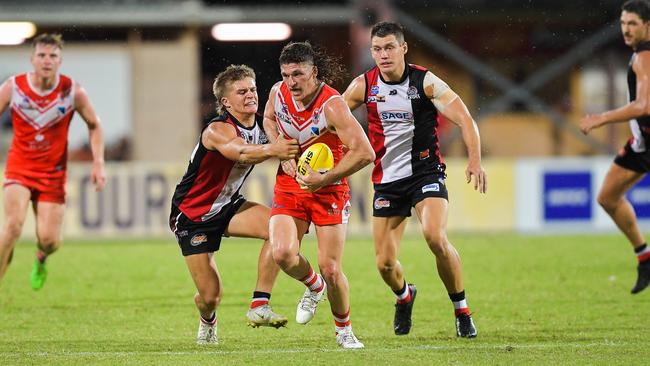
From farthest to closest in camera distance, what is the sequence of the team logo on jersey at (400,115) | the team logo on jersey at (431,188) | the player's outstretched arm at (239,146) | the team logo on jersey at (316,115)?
the team logo on jersey at (400,115) → the team logo on jersey at (431,188) → the team logo on jersey at (316,115) → the player's outstretched arm at (239,146)

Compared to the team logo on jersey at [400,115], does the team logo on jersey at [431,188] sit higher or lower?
lower

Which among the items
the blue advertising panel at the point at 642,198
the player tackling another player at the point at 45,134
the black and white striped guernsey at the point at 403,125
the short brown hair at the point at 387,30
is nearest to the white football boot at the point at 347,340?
the black and white striped guernsey at the point at 403,125

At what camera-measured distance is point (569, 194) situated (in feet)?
58.4

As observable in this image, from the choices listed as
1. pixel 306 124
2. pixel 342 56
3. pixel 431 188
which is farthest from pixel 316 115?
pixel 342 56

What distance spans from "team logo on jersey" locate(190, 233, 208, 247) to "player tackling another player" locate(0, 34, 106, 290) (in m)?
2.52

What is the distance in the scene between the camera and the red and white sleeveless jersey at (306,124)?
7.73m

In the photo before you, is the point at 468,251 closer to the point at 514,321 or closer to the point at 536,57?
the point at 514,321

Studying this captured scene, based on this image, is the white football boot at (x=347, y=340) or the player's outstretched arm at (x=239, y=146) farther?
the white football boot at (x=347, y=340)

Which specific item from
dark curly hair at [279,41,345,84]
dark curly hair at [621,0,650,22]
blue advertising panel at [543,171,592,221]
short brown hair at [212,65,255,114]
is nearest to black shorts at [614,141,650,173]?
dark curly hair at [621,0,650,22]

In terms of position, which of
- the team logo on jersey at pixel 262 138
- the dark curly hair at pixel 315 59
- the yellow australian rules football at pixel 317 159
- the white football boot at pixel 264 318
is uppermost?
the dark curly hair at pixel 315 59

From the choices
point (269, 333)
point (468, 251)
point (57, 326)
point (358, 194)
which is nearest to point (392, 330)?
point (269, 333)

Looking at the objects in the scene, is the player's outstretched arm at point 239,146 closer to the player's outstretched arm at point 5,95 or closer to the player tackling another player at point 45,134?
the player tackling another player at point 45,134

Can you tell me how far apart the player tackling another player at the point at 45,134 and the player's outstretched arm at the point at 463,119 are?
3.56 meters

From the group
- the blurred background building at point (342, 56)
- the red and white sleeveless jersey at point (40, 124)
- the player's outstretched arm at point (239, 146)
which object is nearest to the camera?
the player's outstretched arm at point (239, 146)
